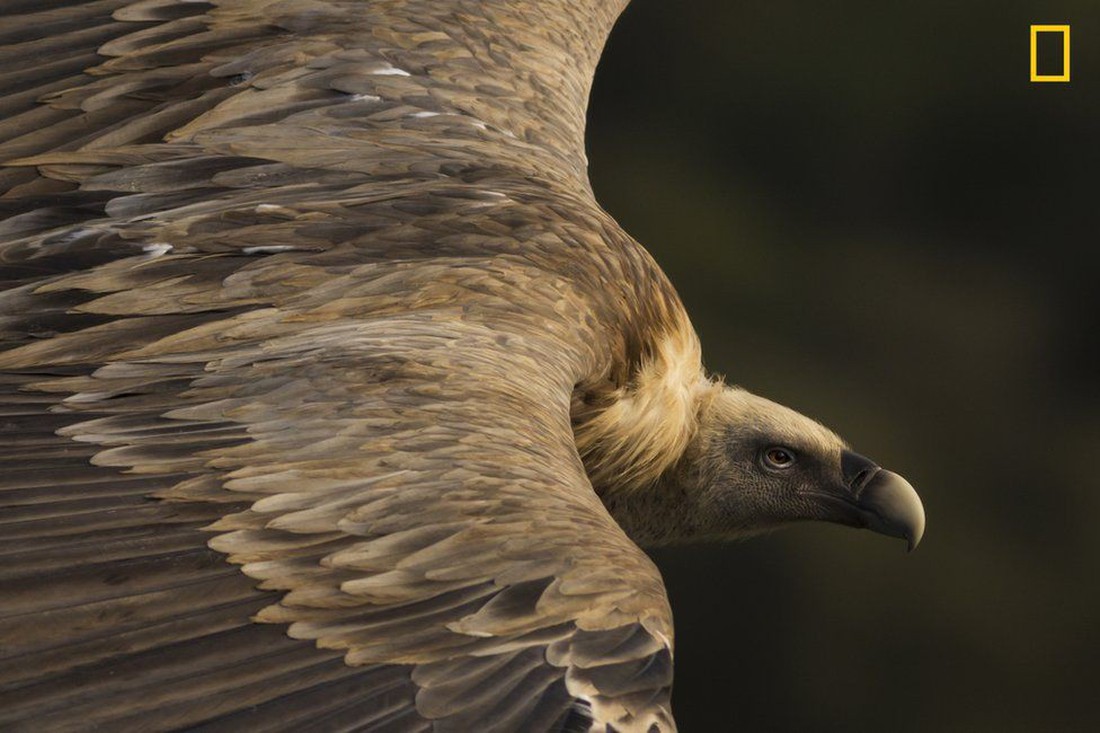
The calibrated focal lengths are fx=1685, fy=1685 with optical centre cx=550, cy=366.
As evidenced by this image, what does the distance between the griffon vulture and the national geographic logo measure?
22.9ft

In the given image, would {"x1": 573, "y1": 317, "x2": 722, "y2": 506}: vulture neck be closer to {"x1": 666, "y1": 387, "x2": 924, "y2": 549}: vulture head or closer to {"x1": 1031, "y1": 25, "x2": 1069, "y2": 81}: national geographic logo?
{"x1": 666, "y1": 387, "x2": 924, "y2": 549}: vulture head

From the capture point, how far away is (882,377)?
33.5 ft

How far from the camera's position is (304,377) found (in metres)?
2.62

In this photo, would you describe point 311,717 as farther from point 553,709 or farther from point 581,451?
point 581,451

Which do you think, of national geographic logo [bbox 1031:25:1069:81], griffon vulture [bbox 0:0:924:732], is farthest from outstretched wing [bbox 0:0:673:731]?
national geographic logo [bbox 1031:25:1069:81]

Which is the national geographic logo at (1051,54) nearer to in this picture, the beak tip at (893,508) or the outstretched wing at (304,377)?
the beak tip at (893,508)

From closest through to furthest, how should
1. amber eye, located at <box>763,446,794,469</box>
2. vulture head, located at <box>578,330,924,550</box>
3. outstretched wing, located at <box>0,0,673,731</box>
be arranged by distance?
1. outstretched wing, located at <box>0,0,673,731</box>
2. vulture head, located at <box>578,330,924,550</box>
3. amber eye, located at <box>763,446,794,469</box>

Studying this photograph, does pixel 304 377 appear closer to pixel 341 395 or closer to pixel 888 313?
pixel 341 395

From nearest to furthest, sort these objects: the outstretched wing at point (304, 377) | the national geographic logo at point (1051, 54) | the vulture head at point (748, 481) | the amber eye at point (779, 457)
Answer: the outstretched wing at point (304, 377) → the vulture head at point (748, 481) → the amber eye at point (779, 457) → the national geographic logo at point (1051, 54)

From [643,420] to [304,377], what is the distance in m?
1.26

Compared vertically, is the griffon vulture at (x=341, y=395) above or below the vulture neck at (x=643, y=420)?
above

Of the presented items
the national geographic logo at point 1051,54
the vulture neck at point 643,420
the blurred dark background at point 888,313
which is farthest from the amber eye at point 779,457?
the national geographic logo at point 1051,54

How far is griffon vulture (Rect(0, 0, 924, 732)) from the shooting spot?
2105 mm

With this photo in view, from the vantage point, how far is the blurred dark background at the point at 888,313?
926cm
